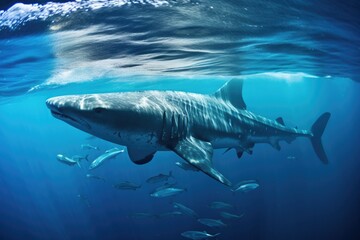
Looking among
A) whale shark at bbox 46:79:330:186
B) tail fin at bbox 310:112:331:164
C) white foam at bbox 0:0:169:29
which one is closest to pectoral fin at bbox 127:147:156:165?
whale shark at bbox 46:79:330:186

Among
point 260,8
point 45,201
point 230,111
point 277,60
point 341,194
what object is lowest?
point 45,201

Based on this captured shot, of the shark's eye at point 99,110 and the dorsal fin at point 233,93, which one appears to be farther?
the dorsal fin at point 233,93

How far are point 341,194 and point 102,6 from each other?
28608mm

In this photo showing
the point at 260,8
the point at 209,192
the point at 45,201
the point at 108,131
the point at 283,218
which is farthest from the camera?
the point at 45,201

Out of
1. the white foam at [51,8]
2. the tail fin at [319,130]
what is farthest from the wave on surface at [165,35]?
the tail fin at [319,130]

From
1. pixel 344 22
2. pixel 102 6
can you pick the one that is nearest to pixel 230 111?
pixel 102 6

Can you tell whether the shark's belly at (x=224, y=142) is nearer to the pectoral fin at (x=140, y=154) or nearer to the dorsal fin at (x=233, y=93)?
the dorsal fin at (x=233, y=93)

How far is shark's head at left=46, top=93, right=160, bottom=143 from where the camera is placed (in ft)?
13.0

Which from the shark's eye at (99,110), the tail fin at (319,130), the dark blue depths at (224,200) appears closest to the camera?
the shark's eye at (99,110)

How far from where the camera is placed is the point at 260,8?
770 centimetres

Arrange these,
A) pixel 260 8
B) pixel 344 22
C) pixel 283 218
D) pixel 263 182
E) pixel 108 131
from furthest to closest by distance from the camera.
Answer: pixel 263 182
pixel 283 218
pixel 344 22
pixel 260 8
pixel 108 131

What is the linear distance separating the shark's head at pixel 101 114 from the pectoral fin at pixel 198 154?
2.24 ft

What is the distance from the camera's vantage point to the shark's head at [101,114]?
396 cm

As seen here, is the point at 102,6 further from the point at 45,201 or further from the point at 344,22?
the point at 45,201
